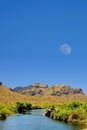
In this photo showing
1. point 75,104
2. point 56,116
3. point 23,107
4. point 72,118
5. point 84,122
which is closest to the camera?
point 84,122

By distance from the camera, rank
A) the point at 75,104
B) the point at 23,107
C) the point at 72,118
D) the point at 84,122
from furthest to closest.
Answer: the point at 23,107 < the point at 75,104 < the point at 72,118 < the point at 84,122

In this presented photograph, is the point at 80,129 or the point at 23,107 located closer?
the point at 80,129

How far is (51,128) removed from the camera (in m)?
70.1

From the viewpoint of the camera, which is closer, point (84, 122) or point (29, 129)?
point (29, 129)

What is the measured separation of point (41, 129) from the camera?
67500mm

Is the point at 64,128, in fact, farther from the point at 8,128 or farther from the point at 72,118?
the point at 72,118

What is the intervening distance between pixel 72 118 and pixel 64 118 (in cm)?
354

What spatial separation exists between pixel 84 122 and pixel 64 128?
11.5m

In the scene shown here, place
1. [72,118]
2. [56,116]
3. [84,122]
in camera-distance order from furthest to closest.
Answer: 1. [56,116]
2. [72,118]
3. [84,122]

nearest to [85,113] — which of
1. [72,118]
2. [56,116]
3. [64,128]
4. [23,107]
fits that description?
[72,118]

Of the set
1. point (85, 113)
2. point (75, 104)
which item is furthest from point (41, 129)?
point (75, 104)

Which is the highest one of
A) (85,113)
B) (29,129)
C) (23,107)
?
(23,107)

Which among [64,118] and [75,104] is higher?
[75,104]

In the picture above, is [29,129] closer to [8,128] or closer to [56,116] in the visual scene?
[8,128]
